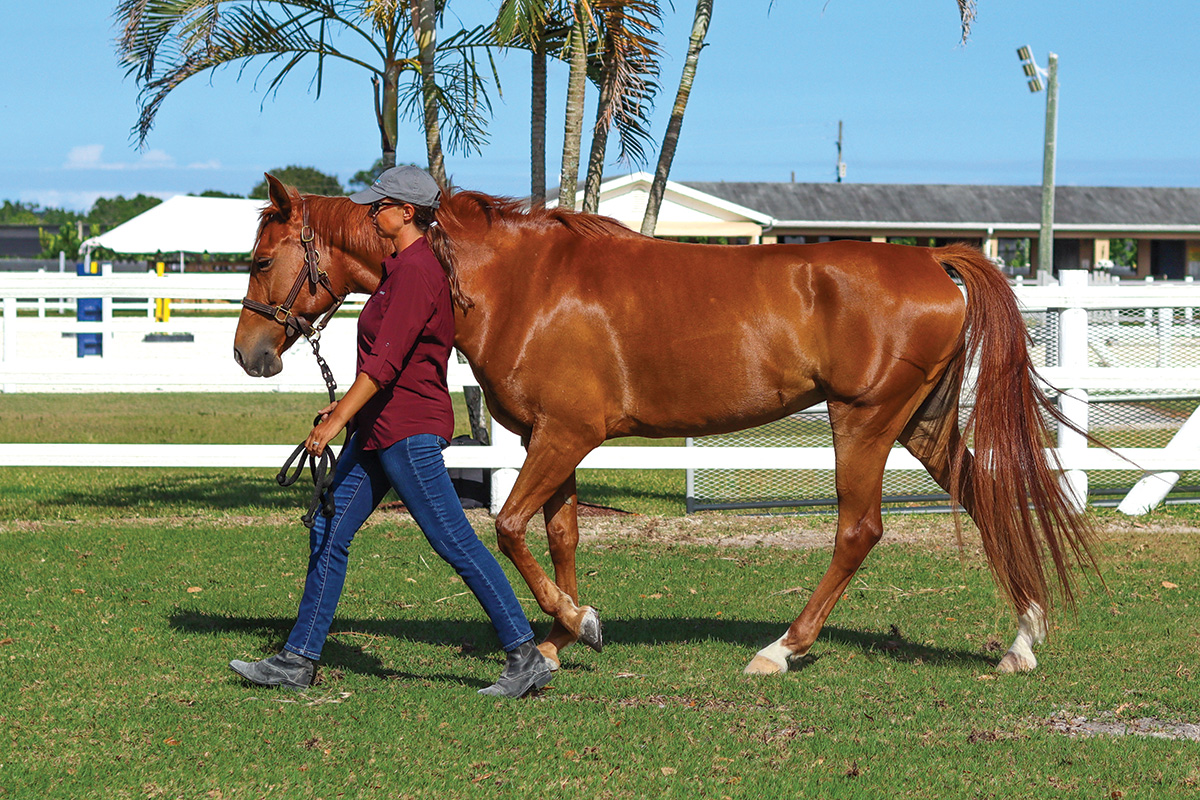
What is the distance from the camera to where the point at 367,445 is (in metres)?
4.36

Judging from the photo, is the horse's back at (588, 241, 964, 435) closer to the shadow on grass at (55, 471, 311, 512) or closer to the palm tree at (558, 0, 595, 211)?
the palm tree at (558, 0, 595, 211)

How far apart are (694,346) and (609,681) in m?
1.39

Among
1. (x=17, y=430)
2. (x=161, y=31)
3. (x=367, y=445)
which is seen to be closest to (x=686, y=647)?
(x=367, y=445)

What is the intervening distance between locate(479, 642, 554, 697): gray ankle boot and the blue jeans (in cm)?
5

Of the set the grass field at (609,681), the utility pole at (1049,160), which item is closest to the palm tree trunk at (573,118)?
the grass field at (609,681)

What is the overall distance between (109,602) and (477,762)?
2.98m

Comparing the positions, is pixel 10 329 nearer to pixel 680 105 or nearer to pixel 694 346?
pixel 680 105

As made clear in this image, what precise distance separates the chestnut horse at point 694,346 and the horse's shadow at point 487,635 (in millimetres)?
413

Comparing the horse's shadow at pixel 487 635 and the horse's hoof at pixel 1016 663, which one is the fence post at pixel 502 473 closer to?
the horse's shadow at pixel 487 635

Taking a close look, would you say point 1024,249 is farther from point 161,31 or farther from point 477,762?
point 477,762

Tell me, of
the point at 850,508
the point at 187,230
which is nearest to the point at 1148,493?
the point at 850,508

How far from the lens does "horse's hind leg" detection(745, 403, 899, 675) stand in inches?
192

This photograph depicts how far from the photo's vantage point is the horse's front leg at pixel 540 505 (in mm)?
4656

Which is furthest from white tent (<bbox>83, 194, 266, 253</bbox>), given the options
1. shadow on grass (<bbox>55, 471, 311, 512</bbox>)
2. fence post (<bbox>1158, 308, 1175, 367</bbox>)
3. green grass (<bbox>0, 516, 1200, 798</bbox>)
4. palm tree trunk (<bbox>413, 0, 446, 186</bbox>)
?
green grass (<bbox>0, 516, 1200, 798</bbox>)
